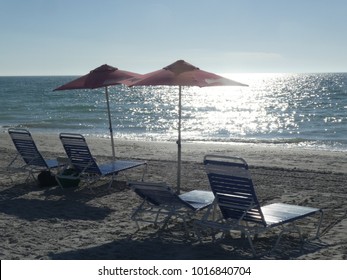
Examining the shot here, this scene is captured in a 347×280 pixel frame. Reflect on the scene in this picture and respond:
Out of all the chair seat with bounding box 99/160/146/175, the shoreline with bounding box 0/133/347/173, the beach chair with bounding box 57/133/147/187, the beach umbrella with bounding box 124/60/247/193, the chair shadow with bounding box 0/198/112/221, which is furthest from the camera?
the shoreline with bounding box 0/133/347/173

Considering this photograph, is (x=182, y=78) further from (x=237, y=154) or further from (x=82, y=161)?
(x=237, y=154)

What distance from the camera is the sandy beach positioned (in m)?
5.76

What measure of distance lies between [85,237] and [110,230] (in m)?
0.39

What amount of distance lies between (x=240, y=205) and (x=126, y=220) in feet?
5.75

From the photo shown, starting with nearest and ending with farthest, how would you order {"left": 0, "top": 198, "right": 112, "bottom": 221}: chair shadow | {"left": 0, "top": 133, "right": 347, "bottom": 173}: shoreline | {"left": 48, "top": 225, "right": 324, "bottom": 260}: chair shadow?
{"left": 48, "top": 225, "right": 324, "bottom": 260}: chair shadow → {"left": 0, "top": 198, "right": 112, "bottom": 221}: chair shadow → {"left": 0, "top": 133, "right": 347, "bottom": 173}: shoreline

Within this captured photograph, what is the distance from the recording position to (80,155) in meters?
8.81

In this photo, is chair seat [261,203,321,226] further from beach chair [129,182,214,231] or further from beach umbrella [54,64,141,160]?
beach umbrella [54,64,141,160]

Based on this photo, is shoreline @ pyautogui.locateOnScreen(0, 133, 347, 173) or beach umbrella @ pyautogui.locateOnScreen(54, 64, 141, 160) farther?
shoreline @ pyautogui.locateOnScreen(0, 133, 347, 173)

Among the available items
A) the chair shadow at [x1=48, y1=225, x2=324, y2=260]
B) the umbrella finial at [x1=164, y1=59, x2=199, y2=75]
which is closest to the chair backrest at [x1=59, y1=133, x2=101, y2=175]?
the umbrella finial at [x1=164, y1=59, x2=199, y2=75]

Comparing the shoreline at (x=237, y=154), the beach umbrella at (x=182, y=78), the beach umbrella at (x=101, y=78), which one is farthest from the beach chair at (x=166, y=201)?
the shoreline at (x=237, y=154)

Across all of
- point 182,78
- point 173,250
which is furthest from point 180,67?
point 173,250

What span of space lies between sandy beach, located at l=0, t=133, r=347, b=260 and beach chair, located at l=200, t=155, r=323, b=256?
0.23 metres
